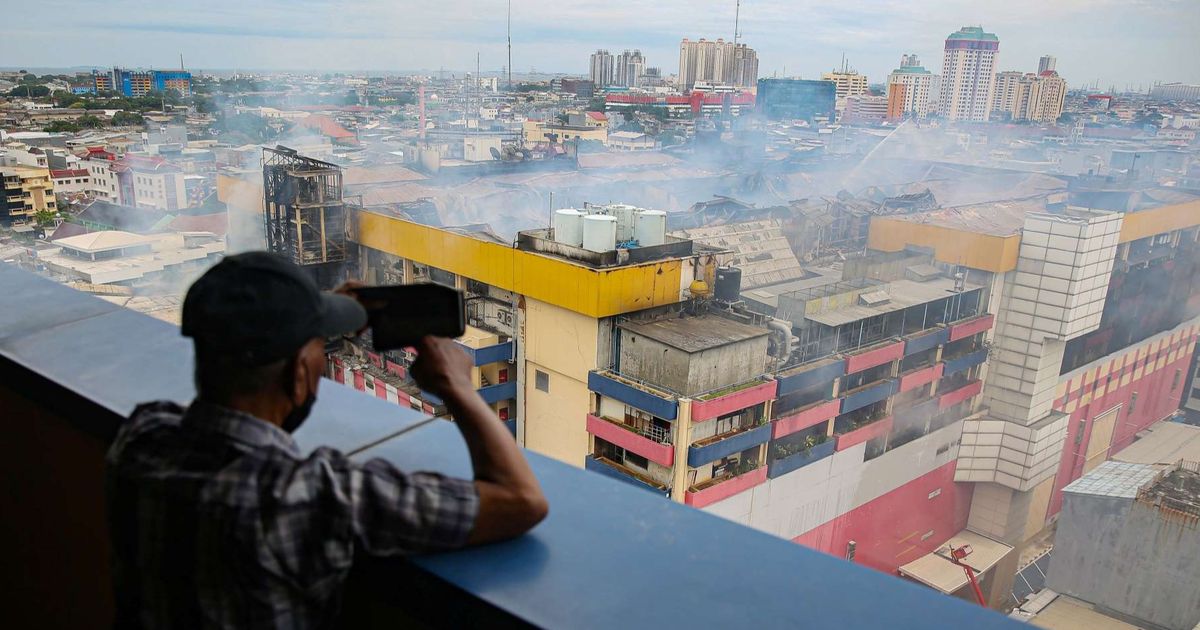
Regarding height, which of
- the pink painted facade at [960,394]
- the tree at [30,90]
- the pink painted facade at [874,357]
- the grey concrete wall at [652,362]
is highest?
the tree at [30,90]

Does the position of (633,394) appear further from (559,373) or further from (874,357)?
(874,357)

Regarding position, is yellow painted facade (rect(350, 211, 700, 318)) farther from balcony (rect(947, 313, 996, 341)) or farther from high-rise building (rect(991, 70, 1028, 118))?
high-rise building (rect(991, 70, 1028, 118))

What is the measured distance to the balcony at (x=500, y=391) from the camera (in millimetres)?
5988

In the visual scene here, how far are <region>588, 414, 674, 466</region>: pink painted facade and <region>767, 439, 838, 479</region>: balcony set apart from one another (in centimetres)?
91

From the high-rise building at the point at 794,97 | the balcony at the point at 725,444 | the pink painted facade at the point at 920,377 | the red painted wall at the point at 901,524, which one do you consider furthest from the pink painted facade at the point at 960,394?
the high-rise building at the point at 794,97

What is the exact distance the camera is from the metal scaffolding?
21.5 ft

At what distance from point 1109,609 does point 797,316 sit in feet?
8.90

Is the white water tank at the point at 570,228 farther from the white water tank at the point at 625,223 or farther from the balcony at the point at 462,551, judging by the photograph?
the balcony at the point at 462,551

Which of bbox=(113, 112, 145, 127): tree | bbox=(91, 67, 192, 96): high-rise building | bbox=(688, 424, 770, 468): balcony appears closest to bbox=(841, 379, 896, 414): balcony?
bbox=(688, 424, 770, 468): balcony

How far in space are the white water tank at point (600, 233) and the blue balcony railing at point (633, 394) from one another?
2.77 ft

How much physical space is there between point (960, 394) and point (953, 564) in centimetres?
148

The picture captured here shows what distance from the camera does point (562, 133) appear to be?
17312 millimetres

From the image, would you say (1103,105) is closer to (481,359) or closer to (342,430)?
(481,359)

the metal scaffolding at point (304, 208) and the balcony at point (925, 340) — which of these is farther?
the metal scaffolding at point (304, 208)
